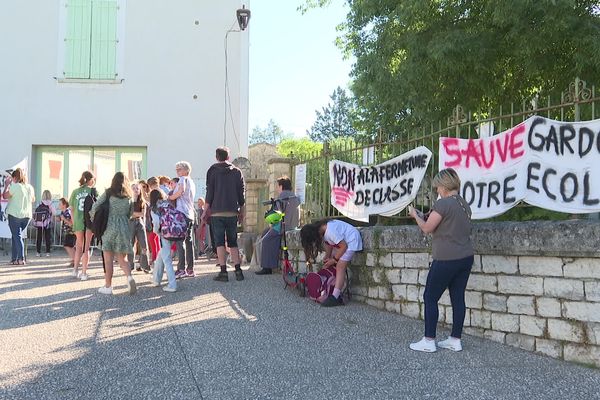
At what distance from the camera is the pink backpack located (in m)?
6.77

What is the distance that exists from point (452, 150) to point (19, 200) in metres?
8.01

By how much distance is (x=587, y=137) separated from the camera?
15.7 feet

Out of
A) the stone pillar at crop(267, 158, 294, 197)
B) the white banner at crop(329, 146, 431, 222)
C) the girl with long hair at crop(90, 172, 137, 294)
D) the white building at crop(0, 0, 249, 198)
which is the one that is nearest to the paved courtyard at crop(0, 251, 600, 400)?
the girl with long hair at crop(90, 172, 137, 294)

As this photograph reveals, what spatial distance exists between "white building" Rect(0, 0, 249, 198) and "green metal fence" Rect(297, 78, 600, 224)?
7.18 meters

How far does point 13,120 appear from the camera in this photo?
15.7 m

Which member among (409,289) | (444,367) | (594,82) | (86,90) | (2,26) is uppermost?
(2,26)

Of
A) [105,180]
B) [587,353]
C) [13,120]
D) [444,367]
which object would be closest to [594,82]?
[587,353]

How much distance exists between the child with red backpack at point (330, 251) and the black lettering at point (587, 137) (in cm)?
269

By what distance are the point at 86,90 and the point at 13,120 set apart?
6.97 feet

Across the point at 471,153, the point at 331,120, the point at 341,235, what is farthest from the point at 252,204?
the point at 331,120

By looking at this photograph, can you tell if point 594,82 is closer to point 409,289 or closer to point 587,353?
point 409,289

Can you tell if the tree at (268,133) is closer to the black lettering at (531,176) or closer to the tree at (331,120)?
Result: the tree at (331,120)

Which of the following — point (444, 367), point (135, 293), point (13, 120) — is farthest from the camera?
point (13, 120)

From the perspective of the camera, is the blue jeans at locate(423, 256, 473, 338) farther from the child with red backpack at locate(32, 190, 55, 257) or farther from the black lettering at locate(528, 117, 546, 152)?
the child with red backpack at locate(32, 190, 55, 257)
